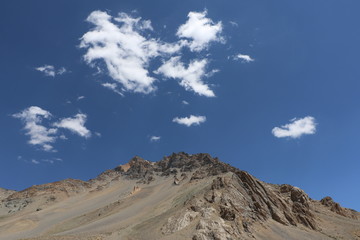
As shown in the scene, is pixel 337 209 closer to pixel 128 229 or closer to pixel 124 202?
pixel 124 202

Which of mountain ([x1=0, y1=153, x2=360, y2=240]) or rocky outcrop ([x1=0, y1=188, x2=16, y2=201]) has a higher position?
rocky outcrop ([x1=0, y1=188, x2=16, y2=201])

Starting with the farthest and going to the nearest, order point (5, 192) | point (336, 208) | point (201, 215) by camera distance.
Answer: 1. point (5, 192)
2. point (336, 208)
3. point (201, 215)

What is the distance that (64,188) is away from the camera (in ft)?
470

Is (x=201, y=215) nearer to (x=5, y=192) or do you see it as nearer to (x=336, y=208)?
(x=336, y=208)

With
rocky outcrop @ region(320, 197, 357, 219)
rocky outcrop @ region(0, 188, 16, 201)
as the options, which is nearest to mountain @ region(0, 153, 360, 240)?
rocky outcrop @ region(320, 197, 357, 219)

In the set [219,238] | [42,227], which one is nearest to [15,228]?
[42,227]

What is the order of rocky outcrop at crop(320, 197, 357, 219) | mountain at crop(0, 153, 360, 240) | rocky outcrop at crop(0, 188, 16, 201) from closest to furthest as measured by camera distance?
mountain at crop(0, 153, 360, 240), rocky outcrop at crop(320, 197, 357, 219), rocky outcrop at crop(0, 188, 16, 201)

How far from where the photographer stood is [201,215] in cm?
4719

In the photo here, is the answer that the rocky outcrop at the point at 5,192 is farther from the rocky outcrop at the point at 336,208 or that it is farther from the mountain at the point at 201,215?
the rocky outcrop at the point at 336,208

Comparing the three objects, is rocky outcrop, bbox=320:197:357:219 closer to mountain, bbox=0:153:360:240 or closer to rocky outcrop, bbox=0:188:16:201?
mountain, bbox=0:153:360:240

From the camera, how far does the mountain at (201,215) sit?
148ft

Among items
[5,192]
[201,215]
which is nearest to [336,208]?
[201,215]

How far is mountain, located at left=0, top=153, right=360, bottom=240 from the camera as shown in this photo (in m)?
45.2

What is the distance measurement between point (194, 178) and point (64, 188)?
248 ft
